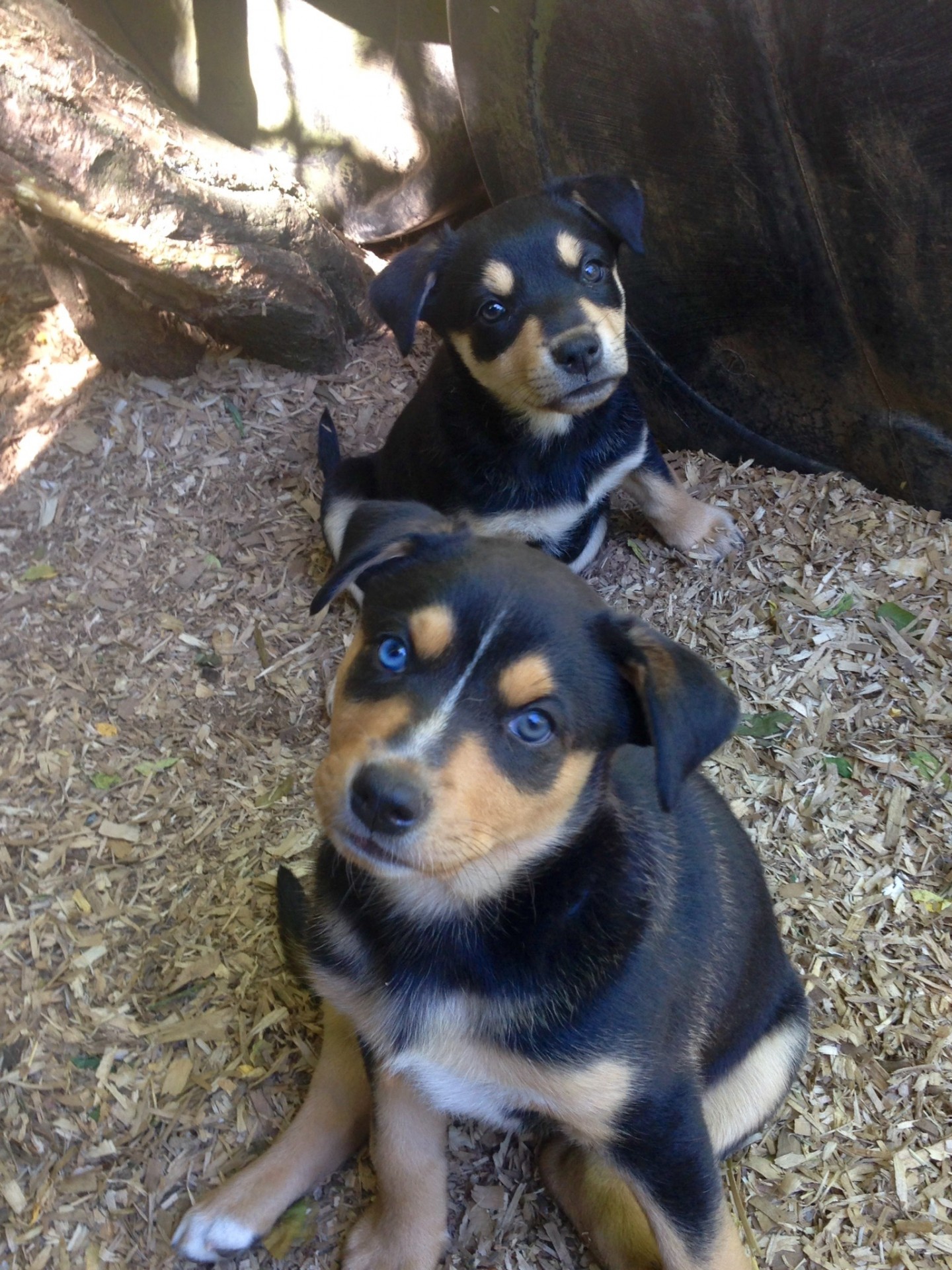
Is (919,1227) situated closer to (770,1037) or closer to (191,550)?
(770,1037)

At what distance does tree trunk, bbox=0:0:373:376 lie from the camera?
4.71m

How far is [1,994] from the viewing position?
363cm

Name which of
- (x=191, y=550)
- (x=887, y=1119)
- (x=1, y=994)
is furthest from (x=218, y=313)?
(x=887, y=1119)

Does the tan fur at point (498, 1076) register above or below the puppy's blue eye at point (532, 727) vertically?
below

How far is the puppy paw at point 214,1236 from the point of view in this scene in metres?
3.02

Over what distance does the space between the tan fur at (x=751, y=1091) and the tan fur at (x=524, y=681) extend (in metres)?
1.39

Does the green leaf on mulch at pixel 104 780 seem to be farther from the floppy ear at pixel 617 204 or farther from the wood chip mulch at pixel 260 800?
the floppy ear at pixel 617 204

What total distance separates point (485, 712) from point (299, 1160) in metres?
1.73

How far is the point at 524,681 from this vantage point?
2342 millimetres

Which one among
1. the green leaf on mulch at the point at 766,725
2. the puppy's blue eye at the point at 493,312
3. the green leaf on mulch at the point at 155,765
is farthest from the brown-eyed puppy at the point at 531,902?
the puppy's blue eye at the point at 493,312

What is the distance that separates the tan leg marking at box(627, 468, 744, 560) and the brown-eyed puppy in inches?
91.6

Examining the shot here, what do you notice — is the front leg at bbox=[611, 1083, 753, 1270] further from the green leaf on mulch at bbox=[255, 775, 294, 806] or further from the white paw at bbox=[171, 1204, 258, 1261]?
the green leaf on mulch at bbox=[255, 775, 294, 806]

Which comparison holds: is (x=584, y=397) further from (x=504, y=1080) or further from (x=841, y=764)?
(x=504, y=1080)

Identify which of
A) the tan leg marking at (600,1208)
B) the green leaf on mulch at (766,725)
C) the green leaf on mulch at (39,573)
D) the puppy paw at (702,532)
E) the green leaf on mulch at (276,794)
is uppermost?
the green leaf on mulch at (39,573)
